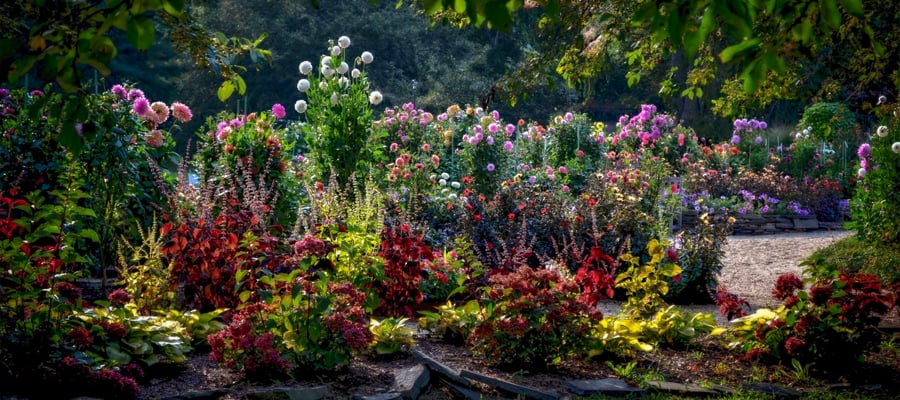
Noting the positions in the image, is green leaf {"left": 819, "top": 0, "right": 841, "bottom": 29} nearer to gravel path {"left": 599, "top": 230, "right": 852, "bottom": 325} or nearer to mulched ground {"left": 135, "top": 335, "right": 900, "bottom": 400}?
mulched ground {"left": 135, "top": 335, "right": 900, "bottom": 400}

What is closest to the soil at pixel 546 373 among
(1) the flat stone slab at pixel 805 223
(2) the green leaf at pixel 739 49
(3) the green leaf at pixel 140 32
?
(3) the green leaf at pixel 140 32

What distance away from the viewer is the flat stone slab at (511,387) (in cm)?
380

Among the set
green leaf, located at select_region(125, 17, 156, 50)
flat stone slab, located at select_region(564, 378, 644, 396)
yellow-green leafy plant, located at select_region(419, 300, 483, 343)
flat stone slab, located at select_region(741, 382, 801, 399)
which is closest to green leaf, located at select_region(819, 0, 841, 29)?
green leaf, located at select_region(125, 17, 156, 50)

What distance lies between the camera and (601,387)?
13.0 feet

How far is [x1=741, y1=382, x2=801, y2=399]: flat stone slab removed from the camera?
413 centimetres

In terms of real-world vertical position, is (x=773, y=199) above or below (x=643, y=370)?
above

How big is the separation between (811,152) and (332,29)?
17281 millimetres

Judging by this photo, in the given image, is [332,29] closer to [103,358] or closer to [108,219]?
[108,219]

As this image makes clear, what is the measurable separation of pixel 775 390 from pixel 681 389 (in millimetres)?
480

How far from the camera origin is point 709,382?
4242 mm

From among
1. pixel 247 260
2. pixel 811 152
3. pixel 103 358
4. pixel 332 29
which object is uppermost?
pixel 332 29

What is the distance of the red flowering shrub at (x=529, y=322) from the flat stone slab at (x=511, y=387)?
27cm

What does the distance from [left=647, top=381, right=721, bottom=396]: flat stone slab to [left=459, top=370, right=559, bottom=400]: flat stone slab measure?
553mm

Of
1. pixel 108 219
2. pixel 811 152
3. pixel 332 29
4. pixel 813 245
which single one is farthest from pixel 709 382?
pixel 332 29
